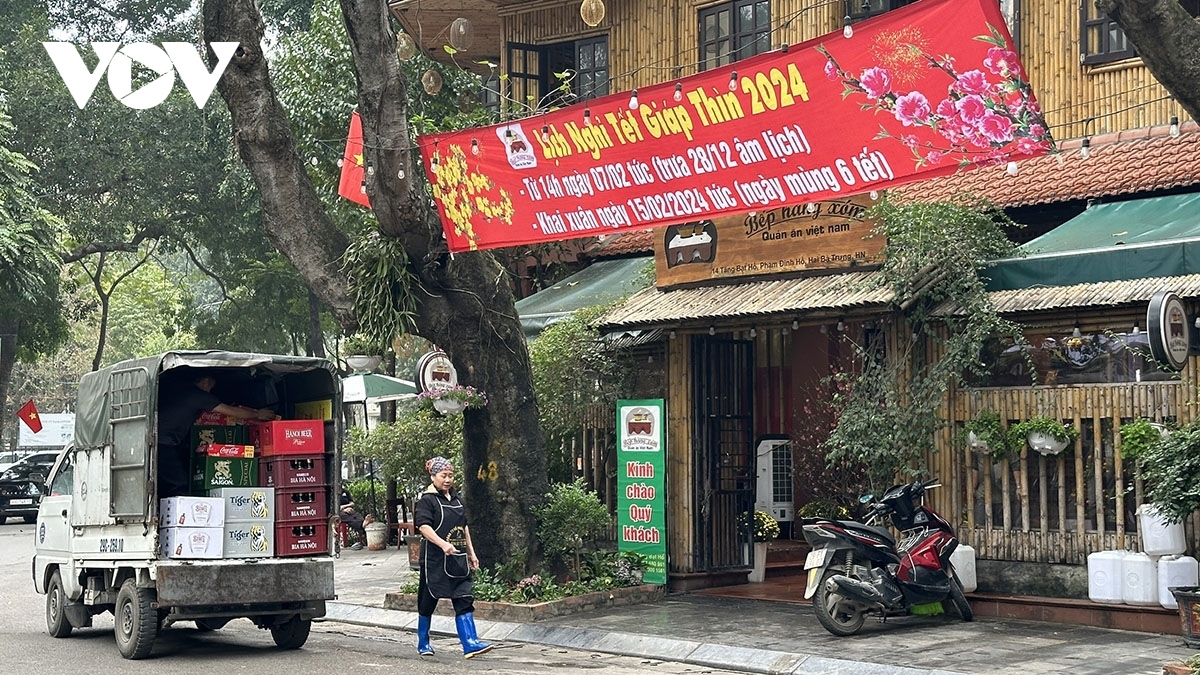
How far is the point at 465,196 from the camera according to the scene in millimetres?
14039

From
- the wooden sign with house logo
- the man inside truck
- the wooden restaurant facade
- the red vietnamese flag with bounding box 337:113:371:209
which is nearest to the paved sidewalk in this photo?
the wooden restaurant facade

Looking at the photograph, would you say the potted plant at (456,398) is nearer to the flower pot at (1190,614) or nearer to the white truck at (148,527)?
the white truck at (148,527)

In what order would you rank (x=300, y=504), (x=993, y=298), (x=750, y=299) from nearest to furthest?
(x=300, y=504) → (x=993, y=298) → (x=750, y=299)

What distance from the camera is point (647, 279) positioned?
1616 cm

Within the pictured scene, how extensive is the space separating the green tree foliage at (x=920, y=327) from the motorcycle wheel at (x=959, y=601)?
3.87 ft

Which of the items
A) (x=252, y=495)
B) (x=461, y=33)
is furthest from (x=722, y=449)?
(x=461, y=33)

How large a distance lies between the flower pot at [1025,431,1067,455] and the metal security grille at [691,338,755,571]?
4179 millimetres

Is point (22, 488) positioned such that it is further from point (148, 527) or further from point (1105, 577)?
point (1105, 577)

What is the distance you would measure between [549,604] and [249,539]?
3.15 metres

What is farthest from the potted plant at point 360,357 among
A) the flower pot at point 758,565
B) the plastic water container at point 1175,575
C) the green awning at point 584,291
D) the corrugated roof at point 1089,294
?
the plastic water container at point 1175,575

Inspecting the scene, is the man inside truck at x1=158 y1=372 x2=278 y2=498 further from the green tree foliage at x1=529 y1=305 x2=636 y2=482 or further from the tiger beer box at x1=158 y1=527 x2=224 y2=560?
the green tree foliage at x1=529 y1=305 x2=636 y2=482

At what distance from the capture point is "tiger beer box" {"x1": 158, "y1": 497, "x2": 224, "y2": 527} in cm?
1179

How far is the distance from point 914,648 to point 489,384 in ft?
17.2

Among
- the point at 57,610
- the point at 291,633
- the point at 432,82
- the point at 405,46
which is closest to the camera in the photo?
the point at 291,633
